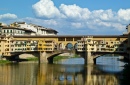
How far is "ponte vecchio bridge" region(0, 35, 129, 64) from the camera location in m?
56.8

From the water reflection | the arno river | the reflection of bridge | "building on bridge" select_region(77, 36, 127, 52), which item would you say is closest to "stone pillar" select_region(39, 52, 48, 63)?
"building on bridge" select_region(77, 36, 127, 52)

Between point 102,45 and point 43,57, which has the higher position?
point 102,45

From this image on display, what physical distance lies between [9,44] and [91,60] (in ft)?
54.6

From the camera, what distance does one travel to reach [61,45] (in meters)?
64.9

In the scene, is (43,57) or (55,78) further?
(43,57)

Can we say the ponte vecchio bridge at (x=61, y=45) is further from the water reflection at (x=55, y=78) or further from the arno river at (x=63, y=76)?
the water reflection at (x=55, y=78)

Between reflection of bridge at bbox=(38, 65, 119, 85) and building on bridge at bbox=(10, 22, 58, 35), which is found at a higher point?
building on bridge at bbox=(10, 22, 58, 35)

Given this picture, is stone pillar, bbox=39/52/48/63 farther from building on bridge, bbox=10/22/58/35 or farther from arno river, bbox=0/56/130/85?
building on bridge, bbox=10/22/58/35

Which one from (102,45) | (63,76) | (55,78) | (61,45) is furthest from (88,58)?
(55,78)

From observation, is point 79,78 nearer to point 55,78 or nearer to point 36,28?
point 55,78

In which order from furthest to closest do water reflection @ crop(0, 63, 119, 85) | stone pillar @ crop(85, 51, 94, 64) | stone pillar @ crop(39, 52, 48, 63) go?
stone pillar @ crop(39, 52, 48, 63) < stone pillar @ crop(85, 51, 94, 64) < water reflection @ crop(0, 63, 119, 85)

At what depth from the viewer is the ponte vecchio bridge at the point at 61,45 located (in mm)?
56844

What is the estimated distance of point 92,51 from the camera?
56.6 metres

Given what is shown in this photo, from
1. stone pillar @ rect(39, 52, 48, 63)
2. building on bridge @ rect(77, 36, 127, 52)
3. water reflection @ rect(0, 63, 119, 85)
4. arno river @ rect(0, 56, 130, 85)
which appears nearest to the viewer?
water reflection @ rect(0, 63, 119, 85)
